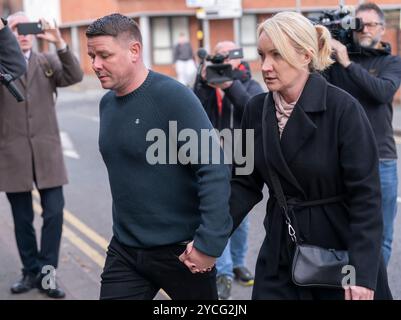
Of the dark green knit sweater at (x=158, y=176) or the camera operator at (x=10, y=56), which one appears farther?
the camera operator at (x=10, y=56)

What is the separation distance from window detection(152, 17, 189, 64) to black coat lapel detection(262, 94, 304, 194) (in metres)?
27.5

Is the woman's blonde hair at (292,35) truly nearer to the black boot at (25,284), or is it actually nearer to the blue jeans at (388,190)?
the blue jeans at (388,190)

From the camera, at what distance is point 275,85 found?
265 centimetres

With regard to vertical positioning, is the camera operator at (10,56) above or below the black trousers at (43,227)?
above

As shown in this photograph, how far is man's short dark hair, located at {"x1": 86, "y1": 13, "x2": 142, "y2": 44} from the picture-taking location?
2.84 meters

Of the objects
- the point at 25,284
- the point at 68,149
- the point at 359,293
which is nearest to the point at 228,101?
the point at 25,284

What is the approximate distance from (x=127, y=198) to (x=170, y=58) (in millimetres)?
27522

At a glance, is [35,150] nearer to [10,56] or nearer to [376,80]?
[10,56]

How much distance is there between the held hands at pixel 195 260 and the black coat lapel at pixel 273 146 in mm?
473

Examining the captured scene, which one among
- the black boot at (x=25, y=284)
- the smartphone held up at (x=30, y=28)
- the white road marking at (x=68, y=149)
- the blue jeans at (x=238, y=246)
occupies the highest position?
the smartphone held up at (x=30, y=28)

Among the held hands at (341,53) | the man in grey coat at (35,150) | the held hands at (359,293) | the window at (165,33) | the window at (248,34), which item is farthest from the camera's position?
the window at (165,33)

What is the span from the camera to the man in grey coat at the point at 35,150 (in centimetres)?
468
